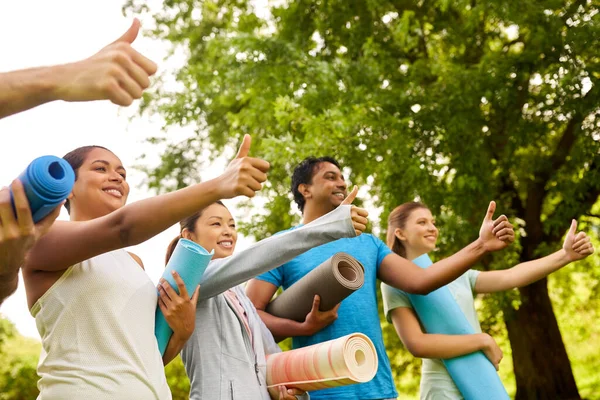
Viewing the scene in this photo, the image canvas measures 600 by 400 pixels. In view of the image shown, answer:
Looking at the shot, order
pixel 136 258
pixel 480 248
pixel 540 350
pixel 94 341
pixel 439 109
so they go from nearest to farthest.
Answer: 1. pixel 94 341
2. pixel 136 258
3. pixel 480 248
4. pixel 439 109
5. pixel 540 350

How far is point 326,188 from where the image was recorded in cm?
353

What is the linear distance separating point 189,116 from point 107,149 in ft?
23.2

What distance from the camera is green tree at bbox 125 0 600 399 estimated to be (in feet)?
25.5

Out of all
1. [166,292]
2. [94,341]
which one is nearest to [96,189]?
[166,292]

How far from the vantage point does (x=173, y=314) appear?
2.23 metres

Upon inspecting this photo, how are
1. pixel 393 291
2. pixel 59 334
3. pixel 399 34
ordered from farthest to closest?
pixel 399 34
pixel 393 291
pixel 59 334

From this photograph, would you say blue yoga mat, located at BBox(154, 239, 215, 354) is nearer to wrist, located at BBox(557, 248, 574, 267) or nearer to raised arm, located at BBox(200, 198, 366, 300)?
raised arm, located at BBox(200, 198, 366, 300)

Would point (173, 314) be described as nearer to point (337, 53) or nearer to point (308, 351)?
point (308, 351)

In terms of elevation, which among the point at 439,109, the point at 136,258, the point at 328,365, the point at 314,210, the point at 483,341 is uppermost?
the point at 439,109

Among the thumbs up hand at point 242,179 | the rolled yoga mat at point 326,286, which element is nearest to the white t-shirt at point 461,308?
the rolled yoga mat at point 326,286

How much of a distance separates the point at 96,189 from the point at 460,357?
184 centimetres

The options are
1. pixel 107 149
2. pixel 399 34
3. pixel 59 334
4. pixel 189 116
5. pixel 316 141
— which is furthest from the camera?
pixel 189 116

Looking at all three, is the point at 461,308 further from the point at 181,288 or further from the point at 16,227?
the point at 16,227

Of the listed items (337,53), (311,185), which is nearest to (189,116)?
(337,53)
